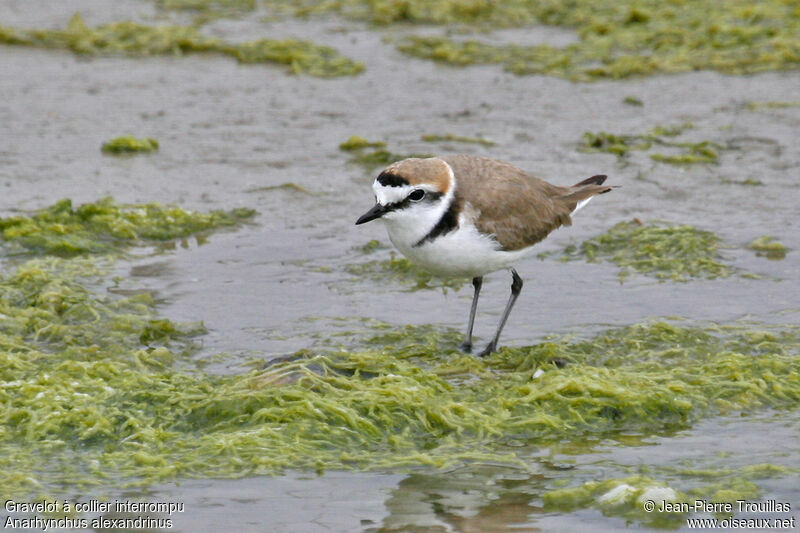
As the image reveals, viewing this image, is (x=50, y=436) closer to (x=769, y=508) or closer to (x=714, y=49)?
(x=769, y=508)

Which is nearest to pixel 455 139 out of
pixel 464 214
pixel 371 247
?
pixel 371 247

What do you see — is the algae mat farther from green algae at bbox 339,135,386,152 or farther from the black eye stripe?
green algae at bbox 339,135,386,152

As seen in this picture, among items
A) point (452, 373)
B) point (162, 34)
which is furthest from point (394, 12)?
point (452, 373)

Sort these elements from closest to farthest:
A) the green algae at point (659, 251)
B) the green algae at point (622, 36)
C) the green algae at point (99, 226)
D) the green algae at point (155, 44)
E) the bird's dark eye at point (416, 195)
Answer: the bird's dark eye at point (416, 195) → the green algae at point (659, 251) → the green algae at point (99, 226) → the green algae at point (622, 36) → the green algae at point (155, 44)

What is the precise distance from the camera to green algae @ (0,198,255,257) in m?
9.45

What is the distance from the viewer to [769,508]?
566 cm

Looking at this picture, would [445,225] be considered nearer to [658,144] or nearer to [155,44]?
[658,144]

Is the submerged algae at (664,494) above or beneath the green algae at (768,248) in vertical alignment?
beneath

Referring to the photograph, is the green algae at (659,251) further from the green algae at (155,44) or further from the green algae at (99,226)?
the green algae at (155,44)

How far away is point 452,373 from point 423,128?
5.14 m

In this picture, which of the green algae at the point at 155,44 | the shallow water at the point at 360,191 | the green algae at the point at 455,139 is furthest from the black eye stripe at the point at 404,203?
the green algae at the point at 155,44

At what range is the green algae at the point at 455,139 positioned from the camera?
1175cm

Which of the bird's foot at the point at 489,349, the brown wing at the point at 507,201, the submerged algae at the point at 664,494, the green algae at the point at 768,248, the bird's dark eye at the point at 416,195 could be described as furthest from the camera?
the green algae at the point at 768,248

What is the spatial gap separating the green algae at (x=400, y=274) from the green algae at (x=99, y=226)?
4.52ft
